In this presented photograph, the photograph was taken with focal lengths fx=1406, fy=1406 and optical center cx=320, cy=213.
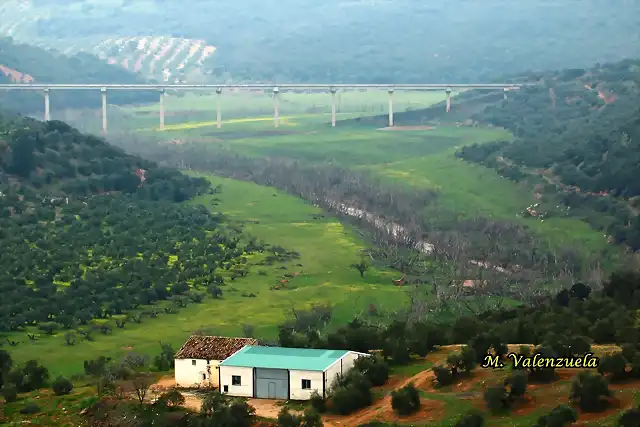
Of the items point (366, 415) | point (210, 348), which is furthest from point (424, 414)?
point (210, 348)

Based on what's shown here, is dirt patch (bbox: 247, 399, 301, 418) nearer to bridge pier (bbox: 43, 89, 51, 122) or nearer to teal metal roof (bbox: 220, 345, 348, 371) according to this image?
teal metal roof (bbox: 220, 345, 348, 371)

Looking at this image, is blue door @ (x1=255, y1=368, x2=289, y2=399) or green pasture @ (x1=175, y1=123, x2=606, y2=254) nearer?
blue door @ (x1=255, y1=368, x2=289, y2=399)

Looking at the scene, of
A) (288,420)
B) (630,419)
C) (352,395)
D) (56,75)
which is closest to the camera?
(630,419)

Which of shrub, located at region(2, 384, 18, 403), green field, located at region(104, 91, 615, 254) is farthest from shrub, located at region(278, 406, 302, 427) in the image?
green field, located at region(104, 91, 615, 254)

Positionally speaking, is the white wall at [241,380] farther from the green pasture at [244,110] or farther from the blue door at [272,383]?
the green pasture at [244,110]

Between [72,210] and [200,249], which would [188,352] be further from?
[72,210]

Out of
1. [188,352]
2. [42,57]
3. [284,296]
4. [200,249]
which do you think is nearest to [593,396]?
[188,352]

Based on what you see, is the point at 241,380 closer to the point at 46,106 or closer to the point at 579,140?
the point at 579,140
